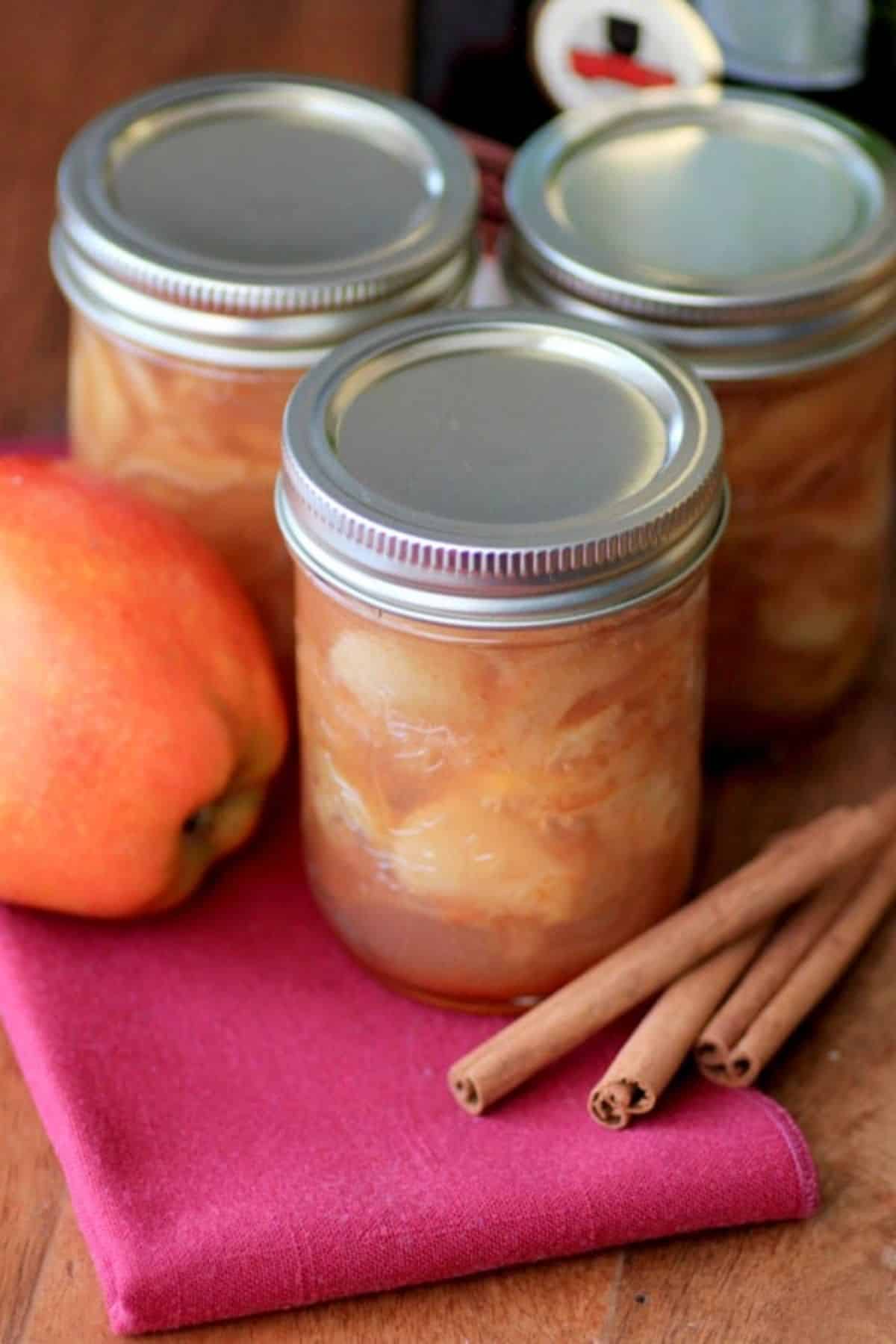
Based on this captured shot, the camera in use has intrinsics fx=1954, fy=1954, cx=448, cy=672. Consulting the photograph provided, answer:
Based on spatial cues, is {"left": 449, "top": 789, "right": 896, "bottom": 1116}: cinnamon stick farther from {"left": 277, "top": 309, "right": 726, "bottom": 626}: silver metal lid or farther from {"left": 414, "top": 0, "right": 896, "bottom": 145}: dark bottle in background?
{"left": 414, "top": 0, "right": 896, "bottom": 145}: dark bottle in background

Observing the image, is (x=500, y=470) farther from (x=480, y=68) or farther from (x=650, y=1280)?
(x=480, y=68)

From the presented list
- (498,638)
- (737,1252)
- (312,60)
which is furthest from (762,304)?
(312,60)

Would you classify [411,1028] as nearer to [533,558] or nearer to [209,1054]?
[209,1054]

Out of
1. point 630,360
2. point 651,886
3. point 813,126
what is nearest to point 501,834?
point 651,886

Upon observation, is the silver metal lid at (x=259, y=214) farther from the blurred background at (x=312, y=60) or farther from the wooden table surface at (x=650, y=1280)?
the wooden table surface at (x=650, y=1280)

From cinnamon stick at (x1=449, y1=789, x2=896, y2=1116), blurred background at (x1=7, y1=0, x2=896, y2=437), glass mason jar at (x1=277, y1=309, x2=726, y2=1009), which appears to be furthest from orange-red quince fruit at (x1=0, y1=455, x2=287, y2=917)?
blurred background at (x1=7, y1=0, x2=896, y2=437)
